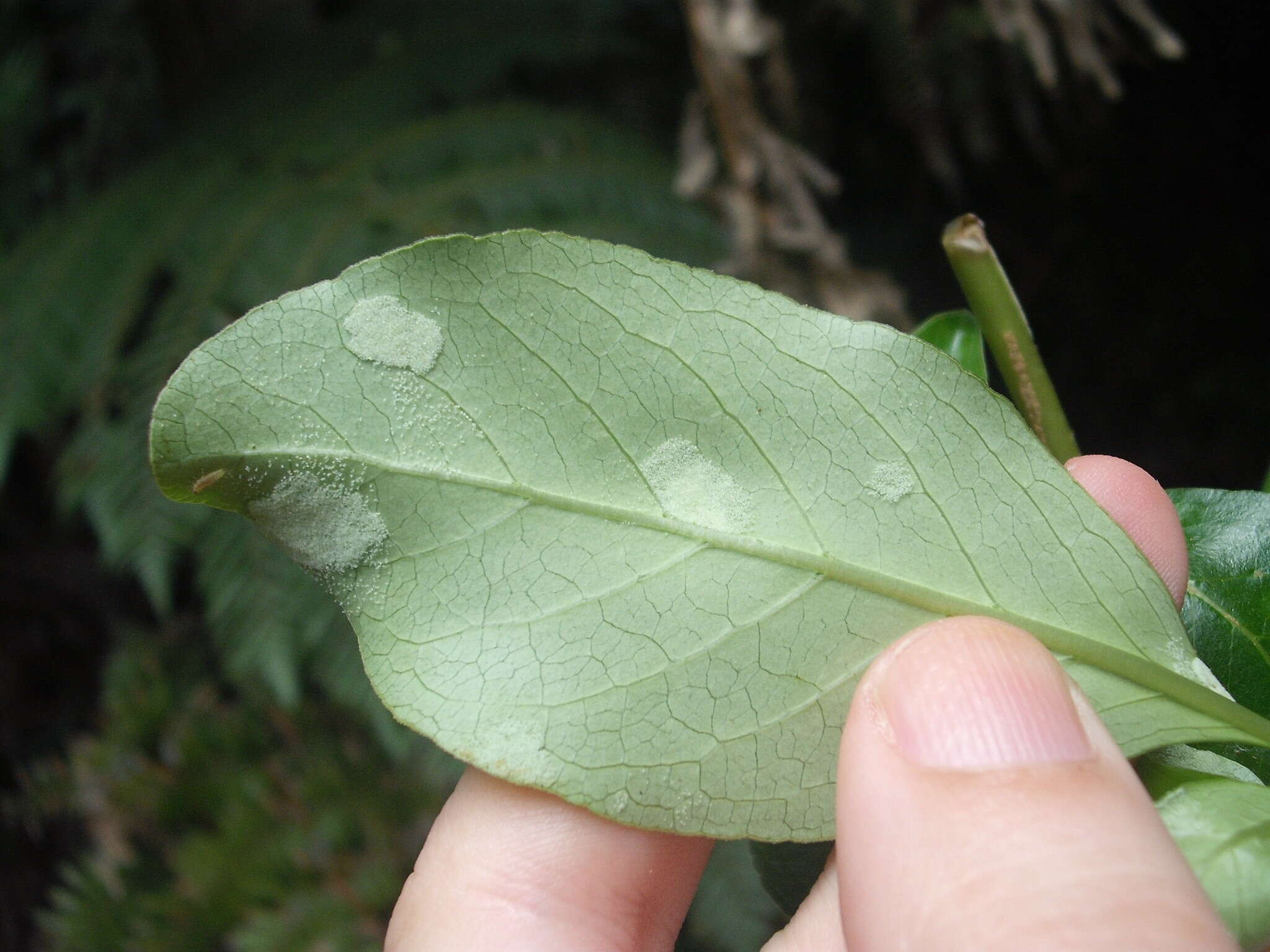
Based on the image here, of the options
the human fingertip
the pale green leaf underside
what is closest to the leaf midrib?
the pale green leaf underside

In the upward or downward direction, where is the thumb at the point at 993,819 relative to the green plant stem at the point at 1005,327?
downward

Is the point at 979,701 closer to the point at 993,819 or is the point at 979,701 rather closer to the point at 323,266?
the point at 993,819

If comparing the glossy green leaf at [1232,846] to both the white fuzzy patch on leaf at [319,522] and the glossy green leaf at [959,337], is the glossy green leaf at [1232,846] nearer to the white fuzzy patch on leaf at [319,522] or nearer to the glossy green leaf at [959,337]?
the glossy green leaf at [959,337]

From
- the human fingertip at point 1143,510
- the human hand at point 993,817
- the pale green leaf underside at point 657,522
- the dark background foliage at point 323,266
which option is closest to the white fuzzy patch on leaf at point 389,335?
the pale green leaf underside at point 657,522

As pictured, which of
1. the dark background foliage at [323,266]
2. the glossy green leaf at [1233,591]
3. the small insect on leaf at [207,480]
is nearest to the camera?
the small insect on leaf at [207,480]

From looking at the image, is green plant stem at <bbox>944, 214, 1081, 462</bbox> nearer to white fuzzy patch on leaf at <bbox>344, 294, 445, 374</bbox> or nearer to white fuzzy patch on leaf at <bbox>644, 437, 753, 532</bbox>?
white fuzzy patch on leaf at <bbox>644, 437, 753, 532</bbox>

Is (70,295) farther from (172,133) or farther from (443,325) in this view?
(443,325)

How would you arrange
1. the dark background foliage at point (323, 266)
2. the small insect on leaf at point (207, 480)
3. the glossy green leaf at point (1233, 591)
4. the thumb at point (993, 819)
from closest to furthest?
the thumb at point (993, 819)
the small insect on leaf at point (207, 480)
the glossy green leaf at point (1233, 591)
the dark background foliage at point (323, 266)
